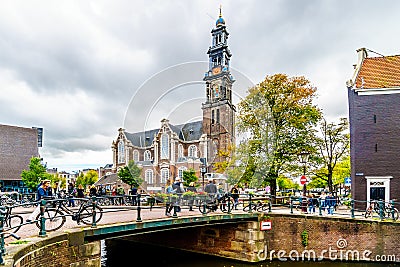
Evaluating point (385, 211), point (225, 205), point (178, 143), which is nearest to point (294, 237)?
point (225, 205)

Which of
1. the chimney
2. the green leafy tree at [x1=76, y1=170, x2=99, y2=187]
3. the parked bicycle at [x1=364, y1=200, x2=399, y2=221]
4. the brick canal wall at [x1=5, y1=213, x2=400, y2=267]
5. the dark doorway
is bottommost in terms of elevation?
the green leafy tree at [x1=76, y1=170, x2=99, y2=187]

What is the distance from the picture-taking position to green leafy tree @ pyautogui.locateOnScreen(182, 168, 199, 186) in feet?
45.7

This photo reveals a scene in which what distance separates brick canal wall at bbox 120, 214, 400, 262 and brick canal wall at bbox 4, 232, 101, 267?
813cm

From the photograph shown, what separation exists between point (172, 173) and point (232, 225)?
5.00 m

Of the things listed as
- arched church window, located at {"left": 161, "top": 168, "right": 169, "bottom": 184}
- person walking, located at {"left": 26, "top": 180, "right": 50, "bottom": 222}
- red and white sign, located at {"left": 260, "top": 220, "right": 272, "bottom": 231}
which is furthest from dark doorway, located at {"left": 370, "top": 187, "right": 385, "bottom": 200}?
person walking, located at {"left": 26, "top": 180, "right": 50, "bottom": 222}

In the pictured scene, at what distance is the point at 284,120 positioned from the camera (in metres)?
24.7

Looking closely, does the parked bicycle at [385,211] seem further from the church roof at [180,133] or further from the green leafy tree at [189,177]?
the church roof at [180,133]

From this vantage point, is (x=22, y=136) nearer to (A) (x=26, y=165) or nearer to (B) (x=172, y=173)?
(A) (x=26, y=165)

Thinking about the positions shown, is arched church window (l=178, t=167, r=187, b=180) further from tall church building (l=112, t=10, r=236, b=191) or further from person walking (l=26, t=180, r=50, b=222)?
person walking (l=26, t=180, r=50, b=222)

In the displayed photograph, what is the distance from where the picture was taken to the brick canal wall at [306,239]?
1536 cm

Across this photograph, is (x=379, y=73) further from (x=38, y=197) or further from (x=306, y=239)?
(x=38, y=197)

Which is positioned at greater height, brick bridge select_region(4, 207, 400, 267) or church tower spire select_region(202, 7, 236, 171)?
church tower spire select_region(202, 7, 236, 171)

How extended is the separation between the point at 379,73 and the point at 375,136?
175 inches

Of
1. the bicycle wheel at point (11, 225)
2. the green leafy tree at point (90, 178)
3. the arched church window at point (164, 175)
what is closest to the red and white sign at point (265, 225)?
the arched church window at point (164, 175)
